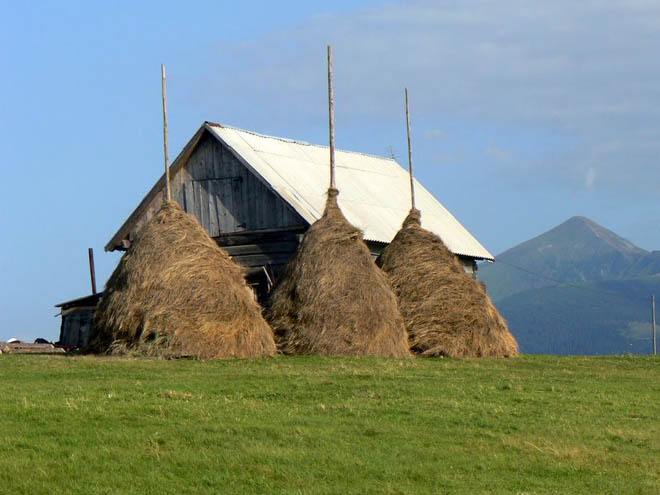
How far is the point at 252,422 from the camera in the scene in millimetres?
15852

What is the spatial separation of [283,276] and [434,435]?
555 inches

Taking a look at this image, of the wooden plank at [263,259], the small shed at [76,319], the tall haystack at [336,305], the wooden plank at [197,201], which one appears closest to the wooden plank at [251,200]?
the wooden plank at [263,259]

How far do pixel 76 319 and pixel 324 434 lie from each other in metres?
31.4

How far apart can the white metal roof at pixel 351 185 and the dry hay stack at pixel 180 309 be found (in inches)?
279

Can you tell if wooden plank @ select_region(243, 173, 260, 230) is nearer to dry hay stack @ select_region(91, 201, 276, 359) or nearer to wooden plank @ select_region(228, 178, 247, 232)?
wooden plank @ select_region(228, 178, 247, 232)

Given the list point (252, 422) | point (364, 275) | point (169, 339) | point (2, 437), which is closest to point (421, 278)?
point (364, 275)

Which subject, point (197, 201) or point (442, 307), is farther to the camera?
point (197, 201)

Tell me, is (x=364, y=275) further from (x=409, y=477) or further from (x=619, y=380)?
(x=409, y=477)

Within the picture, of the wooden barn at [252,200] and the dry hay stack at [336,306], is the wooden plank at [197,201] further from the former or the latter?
the dry hay stack at [336,306]

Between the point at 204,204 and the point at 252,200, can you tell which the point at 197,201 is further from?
the point at 252,200

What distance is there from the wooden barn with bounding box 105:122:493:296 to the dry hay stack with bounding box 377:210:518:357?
446 cm

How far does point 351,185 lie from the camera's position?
41.9 metres

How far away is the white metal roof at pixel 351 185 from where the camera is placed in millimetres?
36250

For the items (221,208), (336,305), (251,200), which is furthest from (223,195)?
(336,305)
